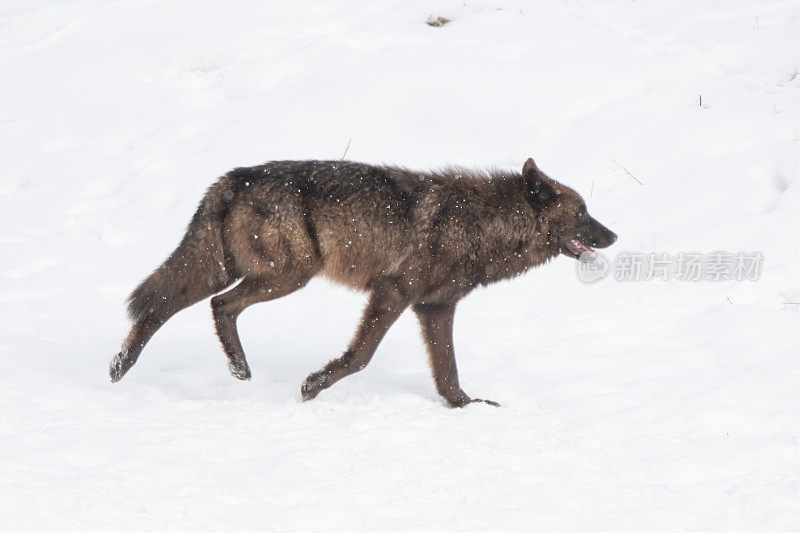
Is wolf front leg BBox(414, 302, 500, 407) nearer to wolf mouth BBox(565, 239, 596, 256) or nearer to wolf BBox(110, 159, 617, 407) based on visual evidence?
wolf BBox(110, 159, 617, 407)

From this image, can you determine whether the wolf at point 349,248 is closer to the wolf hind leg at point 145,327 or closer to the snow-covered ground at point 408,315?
the wolf hind leg at point 145,327

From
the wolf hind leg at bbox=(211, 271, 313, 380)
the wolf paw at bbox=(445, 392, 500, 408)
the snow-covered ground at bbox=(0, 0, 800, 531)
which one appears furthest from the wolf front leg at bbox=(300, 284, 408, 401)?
the wolf paw at bbox=(445, 392, 500, 408)

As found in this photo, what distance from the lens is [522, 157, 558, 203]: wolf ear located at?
5992 millimetres

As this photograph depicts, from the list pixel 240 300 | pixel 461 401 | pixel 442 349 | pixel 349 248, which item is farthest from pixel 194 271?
pixel 461 401

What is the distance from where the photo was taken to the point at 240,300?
19.0 feet

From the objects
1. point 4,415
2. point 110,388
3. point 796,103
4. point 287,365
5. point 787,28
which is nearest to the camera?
point 4,415

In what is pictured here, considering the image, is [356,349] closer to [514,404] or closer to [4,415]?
[514,404]

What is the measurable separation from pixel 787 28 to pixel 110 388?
971 centimetres

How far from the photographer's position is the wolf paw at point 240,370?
5840mm

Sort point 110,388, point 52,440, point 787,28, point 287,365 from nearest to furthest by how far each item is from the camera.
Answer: point 52,440, point 110,388, point 287,365, point 787,28

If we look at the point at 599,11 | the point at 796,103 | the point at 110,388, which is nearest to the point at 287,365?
the point at 110,388

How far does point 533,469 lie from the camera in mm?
4395

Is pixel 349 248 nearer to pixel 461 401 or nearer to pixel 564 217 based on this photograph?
pixel 461 401

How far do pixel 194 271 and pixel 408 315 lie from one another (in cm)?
279
